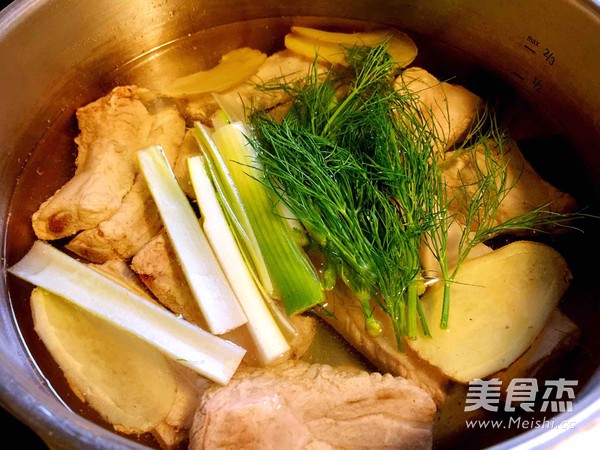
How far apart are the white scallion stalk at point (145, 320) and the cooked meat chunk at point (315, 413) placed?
0.06m

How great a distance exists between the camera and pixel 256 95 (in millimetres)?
1477

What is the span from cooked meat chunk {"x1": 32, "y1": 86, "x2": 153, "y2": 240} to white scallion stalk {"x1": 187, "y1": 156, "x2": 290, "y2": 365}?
21 centimetres

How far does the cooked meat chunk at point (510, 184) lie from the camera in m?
1.28

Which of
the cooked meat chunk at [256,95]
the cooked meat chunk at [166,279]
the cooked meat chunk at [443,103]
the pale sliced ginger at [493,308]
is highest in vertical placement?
the cooked meat chunk at [256,95]

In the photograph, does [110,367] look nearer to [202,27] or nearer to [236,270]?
[236,270]

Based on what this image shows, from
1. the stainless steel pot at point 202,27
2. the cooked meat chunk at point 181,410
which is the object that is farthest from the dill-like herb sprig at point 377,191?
the cooked meat chunk at point 181,410

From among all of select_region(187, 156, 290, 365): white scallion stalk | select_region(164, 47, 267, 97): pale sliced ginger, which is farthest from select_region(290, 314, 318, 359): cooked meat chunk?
select_region(164, 47, 267, 97): pale sliced ginger

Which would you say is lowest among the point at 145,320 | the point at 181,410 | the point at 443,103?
the point at 181,410

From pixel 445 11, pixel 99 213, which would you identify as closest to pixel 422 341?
pixel 99 213

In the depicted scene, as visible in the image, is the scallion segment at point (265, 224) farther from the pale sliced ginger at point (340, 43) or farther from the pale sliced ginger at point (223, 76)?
the pale sliced ginger at point (340, 43)

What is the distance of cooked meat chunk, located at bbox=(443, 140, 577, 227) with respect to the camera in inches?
50.5

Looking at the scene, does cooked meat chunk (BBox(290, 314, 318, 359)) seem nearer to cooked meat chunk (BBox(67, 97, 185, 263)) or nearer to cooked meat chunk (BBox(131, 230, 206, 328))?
cooked meat chunk (BBox(131, 230, 206, 328))

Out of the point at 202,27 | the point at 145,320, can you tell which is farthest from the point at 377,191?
the point at 202,27

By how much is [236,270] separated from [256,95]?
569 mm
